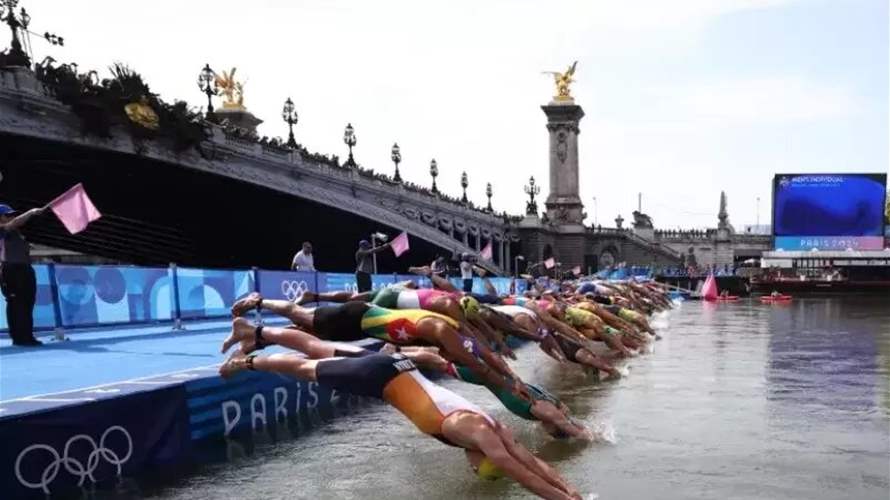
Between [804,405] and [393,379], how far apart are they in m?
7.33

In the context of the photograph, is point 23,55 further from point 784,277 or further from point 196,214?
point 784,277

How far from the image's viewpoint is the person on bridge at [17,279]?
11656mm

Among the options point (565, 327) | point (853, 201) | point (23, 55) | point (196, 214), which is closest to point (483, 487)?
point (565, 327)

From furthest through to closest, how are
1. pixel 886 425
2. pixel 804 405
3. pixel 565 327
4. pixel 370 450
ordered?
pixel 565 327 → pixel 804 405 → pixel 886 425 → pixel 370 450

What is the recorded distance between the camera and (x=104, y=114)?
3841 centimetres

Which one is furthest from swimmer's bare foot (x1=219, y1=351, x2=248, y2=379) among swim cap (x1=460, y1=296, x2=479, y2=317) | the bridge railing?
the bridge railing

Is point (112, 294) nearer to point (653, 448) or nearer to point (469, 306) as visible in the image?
point (469, 306)

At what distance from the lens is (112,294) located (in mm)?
15188

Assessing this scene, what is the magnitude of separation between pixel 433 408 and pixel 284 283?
1420 cm

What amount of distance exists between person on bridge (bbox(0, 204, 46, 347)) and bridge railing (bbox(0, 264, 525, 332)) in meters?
1.04

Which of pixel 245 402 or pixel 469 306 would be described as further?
pixel 469 306

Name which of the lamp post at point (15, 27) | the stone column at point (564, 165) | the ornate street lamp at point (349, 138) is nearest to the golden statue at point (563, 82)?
the stone column at point (564, 165)

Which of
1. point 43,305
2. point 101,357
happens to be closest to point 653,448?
point 101,357

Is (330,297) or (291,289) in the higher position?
(330,297)
